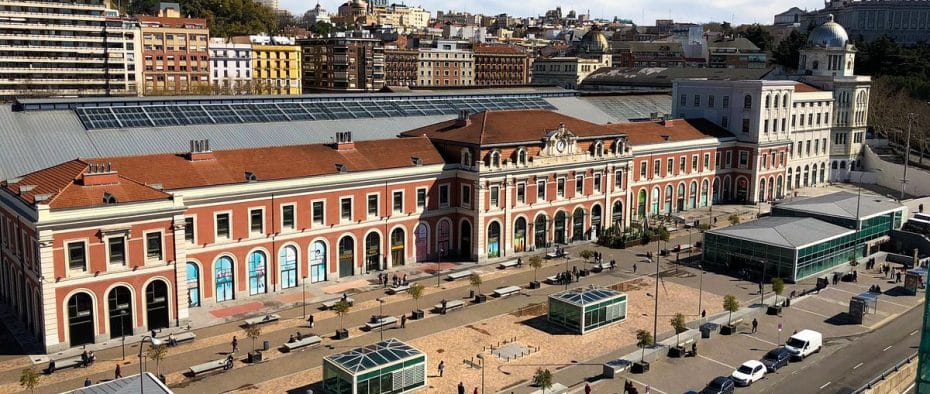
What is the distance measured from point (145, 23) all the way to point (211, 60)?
13494mm

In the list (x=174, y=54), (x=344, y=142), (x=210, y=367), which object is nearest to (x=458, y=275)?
(x=344, y=142)

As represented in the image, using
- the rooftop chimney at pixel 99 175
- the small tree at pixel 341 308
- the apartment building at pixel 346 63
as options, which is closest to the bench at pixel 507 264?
the small tree at pixel 341 308

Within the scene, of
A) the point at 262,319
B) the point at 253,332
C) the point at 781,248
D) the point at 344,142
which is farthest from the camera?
the point at 344,142

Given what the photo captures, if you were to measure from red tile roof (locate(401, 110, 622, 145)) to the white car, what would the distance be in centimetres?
2817

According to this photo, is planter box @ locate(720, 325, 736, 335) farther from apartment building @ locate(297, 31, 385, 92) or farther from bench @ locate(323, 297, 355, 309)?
apartment building @ locate(297, 31, 385, 92)

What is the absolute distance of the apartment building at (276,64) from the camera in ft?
488

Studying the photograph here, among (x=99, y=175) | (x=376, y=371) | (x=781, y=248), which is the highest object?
(x=99, y=175)

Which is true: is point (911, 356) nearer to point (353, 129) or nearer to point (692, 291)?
point (692, 291)

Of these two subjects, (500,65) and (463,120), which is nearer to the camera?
(463,120)

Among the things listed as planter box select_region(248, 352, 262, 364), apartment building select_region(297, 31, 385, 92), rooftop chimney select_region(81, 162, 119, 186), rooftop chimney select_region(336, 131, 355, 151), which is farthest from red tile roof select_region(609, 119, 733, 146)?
apartment building select_region(297, 31, 385, 92)

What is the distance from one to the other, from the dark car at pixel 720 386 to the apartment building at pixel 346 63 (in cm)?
11873

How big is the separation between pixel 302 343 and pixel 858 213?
157 ft

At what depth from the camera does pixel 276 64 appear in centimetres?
15125

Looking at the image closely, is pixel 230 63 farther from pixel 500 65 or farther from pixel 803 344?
pixel 803 344
